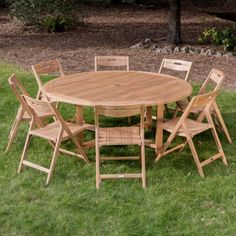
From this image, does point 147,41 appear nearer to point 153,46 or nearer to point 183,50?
point 153,46

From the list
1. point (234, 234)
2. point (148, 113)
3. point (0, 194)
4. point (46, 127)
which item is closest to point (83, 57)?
point (148, 113)

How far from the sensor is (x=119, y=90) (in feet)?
19.1

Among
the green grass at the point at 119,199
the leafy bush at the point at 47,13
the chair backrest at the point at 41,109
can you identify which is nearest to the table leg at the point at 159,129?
the green grass at the point at 119,199

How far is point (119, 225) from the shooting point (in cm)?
439

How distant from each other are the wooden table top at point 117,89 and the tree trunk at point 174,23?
6284 millimetres

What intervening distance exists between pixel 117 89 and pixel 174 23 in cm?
735

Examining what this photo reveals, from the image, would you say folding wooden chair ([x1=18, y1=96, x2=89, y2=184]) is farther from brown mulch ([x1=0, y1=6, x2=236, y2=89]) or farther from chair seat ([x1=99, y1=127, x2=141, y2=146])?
brown mulch ([x1=0, y1=6, x2=236, y2=89])

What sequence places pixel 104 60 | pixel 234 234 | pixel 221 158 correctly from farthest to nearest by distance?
pixel 104 60
pixel 221 158
pixel 234 234

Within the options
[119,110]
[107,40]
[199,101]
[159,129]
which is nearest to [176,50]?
[107,40]

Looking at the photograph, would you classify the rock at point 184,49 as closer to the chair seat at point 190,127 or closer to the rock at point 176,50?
the rock at point 176,50

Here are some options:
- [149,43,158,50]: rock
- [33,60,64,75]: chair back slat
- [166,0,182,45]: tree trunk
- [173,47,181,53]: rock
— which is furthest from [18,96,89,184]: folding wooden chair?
[166,0,182,45]: tree trunk

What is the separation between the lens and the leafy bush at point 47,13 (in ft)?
48.0

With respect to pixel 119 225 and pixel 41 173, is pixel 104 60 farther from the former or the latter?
pixel 119 225

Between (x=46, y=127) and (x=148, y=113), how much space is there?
4.96 ft
